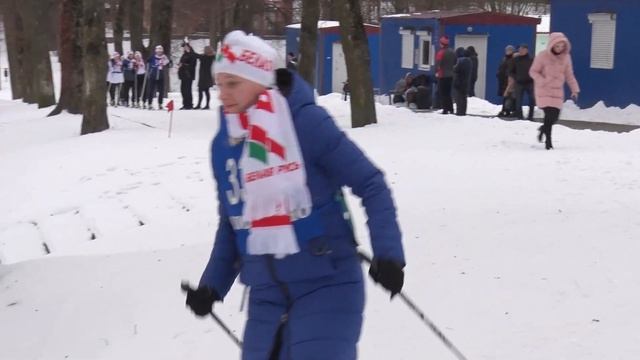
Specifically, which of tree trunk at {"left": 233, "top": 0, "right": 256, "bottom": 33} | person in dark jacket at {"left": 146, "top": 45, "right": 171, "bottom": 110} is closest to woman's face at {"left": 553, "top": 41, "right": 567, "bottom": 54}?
person in dark jacket at {"left": 146, "top": 45, "right": 171, "bottom": 110}

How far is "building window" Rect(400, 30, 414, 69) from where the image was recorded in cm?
2781

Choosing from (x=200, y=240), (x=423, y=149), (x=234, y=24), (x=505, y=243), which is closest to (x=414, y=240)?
(x=505, y=243)

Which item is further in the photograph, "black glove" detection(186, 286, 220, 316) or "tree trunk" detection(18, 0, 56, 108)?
"tree trunk" detection(18, 0, 56, 108)

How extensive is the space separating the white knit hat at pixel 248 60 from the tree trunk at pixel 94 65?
15.7 meters

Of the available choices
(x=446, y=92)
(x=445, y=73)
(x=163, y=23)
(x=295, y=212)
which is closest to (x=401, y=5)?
(x=163, y=23)

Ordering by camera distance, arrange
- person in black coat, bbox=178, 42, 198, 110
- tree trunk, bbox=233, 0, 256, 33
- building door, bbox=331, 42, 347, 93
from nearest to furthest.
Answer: person in black coat, bbox=178, 42, 198, 110 < building door, bbox=331, 42, 347, 93 < tree trunk, bbox=233, 0, 256, 33

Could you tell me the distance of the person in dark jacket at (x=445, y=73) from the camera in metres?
20.2

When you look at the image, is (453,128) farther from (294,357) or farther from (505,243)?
(294,357)

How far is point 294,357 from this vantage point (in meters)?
3.30

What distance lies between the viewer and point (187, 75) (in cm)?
2380

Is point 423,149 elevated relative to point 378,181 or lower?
lower

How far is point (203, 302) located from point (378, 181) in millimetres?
867

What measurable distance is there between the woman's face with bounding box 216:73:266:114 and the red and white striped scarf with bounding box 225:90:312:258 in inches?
1.3

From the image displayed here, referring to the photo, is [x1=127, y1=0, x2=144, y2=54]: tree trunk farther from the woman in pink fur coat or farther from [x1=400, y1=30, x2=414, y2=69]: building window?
the woman in pink fur coat
